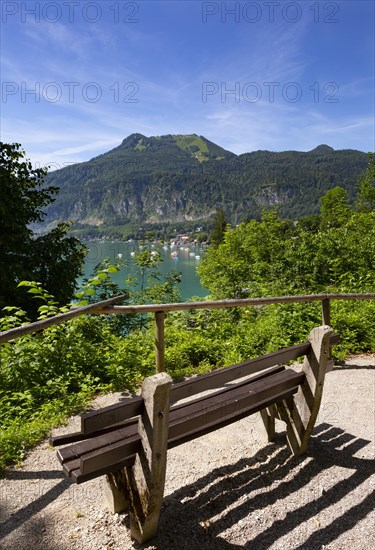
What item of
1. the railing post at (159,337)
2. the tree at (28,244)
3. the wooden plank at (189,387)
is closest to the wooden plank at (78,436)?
the wooden plank at (189,387)

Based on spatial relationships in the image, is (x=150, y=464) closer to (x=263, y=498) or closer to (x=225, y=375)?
(x=225, y=375)

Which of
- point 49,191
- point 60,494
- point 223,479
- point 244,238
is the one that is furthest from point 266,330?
point 244,238

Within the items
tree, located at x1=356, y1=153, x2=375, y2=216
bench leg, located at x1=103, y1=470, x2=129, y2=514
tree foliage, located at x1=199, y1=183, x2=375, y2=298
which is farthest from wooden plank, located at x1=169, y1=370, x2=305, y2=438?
tree, located at x1=356, y1=153, x2=375, y2=216

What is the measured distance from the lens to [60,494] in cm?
262

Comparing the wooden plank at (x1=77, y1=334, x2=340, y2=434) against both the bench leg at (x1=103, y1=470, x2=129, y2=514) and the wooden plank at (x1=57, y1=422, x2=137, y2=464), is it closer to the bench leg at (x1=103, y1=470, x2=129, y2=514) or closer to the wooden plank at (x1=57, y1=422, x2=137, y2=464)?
the wooden plank at (x1=57, y1=422, x2=137, y2=464)

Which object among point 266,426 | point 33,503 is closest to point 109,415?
point 33,503

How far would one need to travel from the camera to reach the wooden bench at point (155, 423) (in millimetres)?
1945

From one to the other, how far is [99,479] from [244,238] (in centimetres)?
1863

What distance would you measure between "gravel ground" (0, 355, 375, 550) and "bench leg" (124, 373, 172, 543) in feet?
0.51

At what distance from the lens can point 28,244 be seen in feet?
40.4

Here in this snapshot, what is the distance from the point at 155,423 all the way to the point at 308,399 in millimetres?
1426

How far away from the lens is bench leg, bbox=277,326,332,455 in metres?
2.81

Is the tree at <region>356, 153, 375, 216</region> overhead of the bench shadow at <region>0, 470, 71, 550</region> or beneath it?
overhead

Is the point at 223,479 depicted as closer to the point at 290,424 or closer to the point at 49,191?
the point at 290,424
